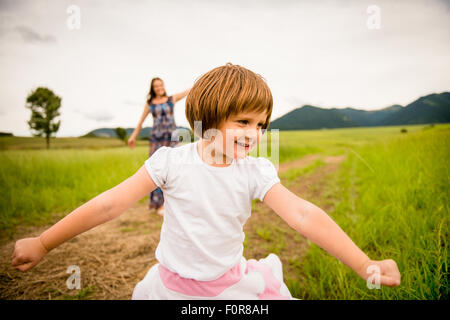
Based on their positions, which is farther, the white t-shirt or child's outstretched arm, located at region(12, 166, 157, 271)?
the white t-shirt

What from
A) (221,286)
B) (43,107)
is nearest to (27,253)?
(221,286)

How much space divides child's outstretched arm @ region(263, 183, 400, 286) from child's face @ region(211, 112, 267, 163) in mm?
278

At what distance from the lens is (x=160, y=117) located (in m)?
4.11

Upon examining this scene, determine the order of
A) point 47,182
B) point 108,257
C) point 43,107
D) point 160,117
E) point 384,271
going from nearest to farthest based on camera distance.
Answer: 1. point 384,271
2. point 108,257
3. point 160,117
4. point 47,182
5. point 43,107

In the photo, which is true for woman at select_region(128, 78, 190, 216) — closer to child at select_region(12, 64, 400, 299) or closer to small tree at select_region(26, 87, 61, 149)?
child at select_region(12, 64, 400, 299)

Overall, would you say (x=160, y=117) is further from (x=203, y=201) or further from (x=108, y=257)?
(x=203, y=201)

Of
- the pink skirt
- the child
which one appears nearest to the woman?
the pink skirt

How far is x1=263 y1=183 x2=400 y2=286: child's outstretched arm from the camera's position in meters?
0.81

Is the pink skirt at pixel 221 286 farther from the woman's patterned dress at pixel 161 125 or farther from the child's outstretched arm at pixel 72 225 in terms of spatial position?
the woman's patterned dress at pixel 161 125

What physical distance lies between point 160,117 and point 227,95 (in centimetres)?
336

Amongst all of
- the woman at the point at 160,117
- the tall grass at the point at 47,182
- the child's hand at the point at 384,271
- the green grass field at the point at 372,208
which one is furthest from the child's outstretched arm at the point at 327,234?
the tall grass at the point at 47,182

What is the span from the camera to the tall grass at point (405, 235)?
1.46 meters
